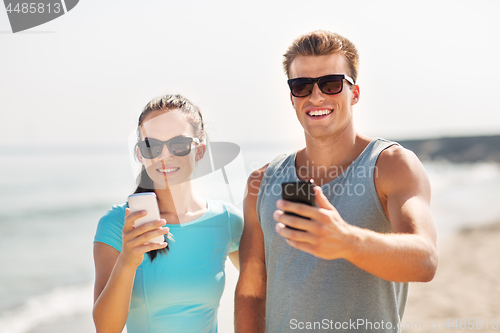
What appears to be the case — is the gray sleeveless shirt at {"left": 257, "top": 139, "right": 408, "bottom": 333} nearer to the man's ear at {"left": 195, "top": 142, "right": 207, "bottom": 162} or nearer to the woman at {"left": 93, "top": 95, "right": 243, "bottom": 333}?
the woman at {"left": 93, "top": 95, "right": 243, "bottom": 333}

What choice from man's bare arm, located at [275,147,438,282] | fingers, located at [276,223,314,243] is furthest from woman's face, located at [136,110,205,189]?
fingers, located at [276,223,314,243]

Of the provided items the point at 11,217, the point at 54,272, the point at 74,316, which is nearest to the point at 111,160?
the point at 11,217

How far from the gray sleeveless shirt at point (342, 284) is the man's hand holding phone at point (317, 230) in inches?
33.8

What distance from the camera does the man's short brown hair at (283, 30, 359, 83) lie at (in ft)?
9.07

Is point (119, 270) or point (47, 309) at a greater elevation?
point (119, 270)

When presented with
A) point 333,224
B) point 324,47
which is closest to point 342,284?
point 333,224

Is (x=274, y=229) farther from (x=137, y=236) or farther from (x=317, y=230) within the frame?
(x=317, y=230)

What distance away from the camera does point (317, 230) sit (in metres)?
1.55

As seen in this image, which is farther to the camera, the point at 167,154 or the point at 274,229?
the point at 167,154

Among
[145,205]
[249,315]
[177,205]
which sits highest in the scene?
[145,205]

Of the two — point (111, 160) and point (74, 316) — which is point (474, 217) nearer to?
point (74, 316)

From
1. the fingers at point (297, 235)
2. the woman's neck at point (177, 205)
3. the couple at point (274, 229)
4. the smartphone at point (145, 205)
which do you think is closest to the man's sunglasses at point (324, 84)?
the couple at point (274, 229)

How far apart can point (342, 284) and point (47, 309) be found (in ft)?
27.3

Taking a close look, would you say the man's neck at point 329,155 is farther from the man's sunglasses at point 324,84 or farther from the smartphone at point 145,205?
the smartphone at point 145,205
